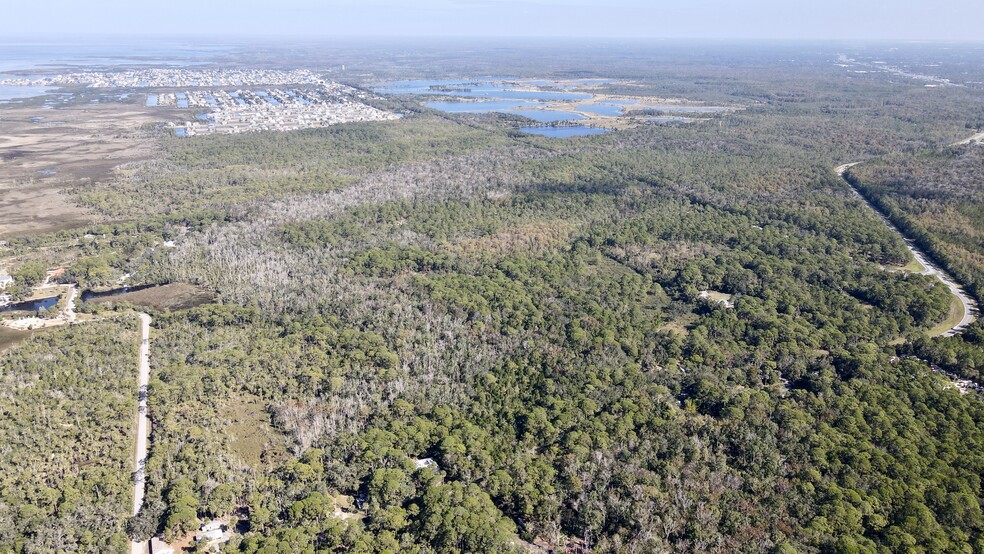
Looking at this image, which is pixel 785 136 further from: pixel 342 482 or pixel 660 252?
pixel 342 482

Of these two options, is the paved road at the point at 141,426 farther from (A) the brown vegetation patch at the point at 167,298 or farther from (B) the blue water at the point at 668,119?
(B) the blue water at the point at 668,119

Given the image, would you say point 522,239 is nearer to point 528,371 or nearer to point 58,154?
point 528,371

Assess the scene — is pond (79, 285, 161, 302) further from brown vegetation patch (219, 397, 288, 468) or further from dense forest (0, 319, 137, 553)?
brown vegetation patch (219, 397, 288, 468)

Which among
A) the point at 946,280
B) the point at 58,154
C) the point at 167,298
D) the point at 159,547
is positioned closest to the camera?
the point at 159,547

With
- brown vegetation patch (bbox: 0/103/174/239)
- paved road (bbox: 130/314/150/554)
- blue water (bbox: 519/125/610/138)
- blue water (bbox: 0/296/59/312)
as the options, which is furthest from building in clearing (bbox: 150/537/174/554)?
blue water (bbox: 519/125/610/138)

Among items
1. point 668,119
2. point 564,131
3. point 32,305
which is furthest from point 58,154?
point 668,119

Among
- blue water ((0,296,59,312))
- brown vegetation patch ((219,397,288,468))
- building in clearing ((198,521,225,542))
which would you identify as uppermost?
blue water ((0,296,59,312))

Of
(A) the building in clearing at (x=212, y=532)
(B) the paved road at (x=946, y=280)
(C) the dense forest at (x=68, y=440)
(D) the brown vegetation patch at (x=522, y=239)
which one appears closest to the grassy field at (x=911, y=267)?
(B) the paved road at (x=946, y=280)

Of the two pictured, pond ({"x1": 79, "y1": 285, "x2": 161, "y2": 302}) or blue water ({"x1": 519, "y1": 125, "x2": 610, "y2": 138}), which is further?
blue water ({"x1": 519, "y1": 125, "x2": 610, "y2": 138})
